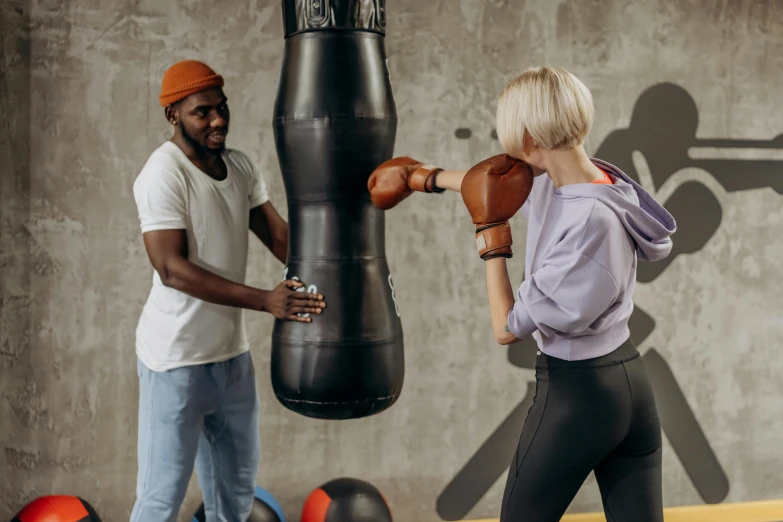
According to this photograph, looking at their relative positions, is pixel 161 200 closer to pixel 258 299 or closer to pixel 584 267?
pixel 258 299

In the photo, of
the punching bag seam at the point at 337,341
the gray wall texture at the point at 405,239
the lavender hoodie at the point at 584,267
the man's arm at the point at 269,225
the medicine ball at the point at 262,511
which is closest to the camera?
the lavender hoodie at the point at 584,267

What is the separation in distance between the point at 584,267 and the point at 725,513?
8.68ft

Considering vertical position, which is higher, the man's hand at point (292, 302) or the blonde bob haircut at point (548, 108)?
the blonde bob haircut at point (548, 108)

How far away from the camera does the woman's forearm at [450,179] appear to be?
180 centimetres

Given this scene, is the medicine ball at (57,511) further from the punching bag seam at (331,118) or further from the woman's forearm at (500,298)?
the woman's forearm at (500,298)

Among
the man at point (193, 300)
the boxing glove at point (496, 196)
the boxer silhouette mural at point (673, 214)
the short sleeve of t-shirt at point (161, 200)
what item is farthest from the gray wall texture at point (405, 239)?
the boxing glove at point (496, 196)

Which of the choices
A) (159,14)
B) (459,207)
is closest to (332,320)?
(459,207)

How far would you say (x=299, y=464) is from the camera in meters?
3.28

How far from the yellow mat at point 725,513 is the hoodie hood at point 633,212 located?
2150 millimetres

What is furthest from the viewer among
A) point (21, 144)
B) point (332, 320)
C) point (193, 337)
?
point (21, 144)

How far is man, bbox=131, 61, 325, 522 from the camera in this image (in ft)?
6.69

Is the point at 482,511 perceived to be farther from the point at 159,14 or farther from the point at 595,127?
the point at 159,14

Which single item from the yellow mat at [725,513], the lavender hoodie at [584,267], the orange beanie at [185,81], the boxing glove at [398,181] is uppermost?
the orange beanie at [185,81]

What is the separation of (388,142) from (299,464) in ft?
5.92
